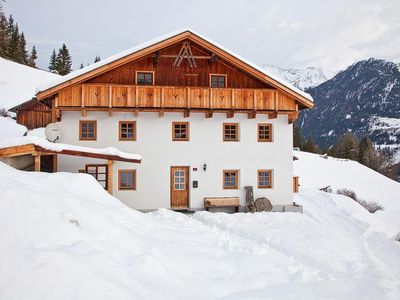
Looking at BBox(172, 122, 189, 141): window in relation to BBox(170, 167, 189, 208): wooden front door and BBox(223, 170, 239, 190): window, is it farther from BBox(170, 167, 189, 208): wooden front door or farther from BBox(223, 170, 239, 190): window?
BBox(223, 170, 239, 190): window

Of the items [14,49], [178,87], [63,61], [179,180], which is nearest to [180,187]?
[179,180]

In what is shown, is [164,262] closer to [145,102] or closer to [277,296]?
[277,296]

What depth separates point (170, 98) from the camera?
1680cm

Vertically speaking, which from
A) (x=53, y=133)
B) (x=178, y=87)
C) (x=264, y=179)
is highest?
(x=178, y=87)

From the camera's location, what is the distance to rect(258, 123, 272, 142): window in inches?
729

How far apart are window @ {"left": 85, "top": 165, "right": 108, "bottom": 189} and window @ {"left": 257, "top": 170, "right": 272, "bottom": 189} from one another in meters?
8.25

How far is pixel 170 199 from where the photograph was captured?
17.5 meters

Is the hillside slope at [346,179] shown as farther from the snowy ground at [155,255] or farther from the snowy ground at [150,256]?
the snowy ground at [150,256]

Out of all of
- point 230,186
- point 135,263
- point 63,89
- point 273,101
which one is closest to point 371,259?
point 135,263

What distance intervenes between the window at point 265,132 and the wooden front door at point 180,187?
459cm

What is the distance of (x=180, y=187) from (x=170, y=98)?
15.6ft

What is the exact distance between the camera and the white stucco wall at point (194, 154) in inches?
664

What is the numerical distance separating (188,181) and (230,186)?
7.65ft

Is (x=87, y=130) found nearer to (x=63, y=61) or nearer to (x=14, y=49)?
(x=14, y=49)
